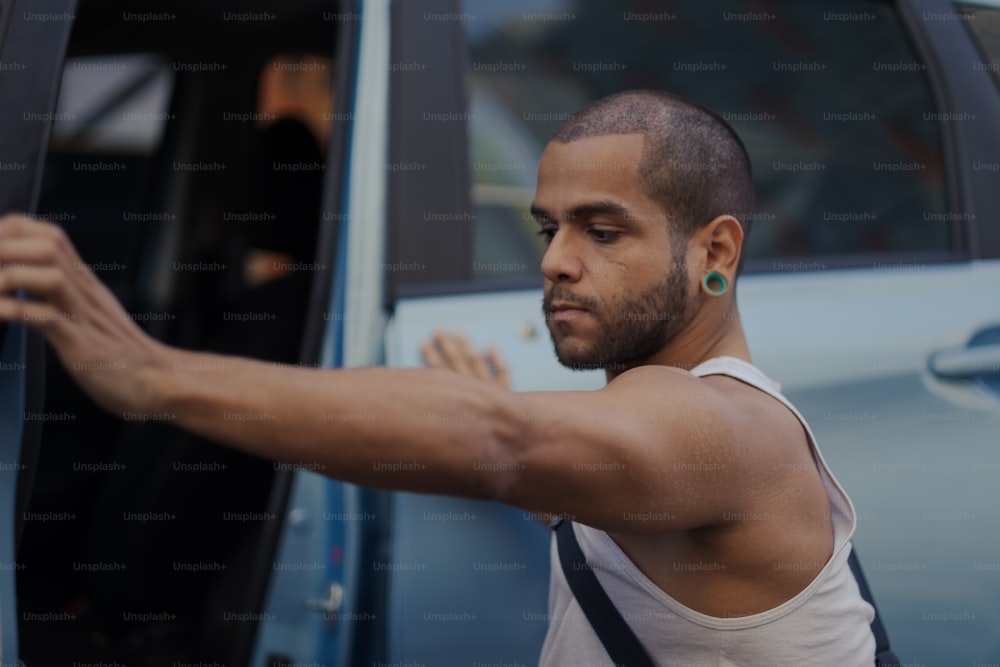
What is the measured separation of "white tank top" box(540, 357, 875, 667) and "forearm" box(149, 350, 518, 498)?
42 cm

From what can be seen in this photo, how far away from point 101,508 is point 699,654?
1.89 metres

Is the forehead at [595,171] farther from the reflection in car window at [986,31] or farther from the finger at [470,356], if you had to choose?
the reflection in car window at [986,31]

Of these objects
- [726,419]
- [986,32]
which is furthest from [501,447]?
[986,32]

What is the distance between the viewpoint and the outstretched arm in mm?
1011

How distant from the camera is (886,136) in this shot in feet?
7.38

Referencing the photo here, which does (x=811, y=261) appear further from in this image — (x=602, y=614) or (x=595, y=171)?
(x=602, y=614)

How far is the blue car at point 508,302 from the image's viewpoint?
69.9 inches

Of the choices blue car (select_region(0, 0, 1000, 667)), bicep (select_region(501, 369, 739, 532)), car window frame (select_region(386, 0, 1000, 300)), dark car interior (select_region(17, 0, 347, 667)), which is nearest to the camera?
bicep (select_region(501, 369, 739, 532))

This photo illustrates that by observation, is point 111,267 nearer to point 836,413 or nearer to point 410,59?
point 410,59

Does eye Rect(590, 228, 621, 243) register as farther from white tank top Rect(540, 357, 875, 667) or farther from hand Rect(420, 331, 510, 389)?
hand Rect(420, 331, 510, 389)

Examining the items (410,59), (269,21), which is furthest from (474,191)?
(269,21)

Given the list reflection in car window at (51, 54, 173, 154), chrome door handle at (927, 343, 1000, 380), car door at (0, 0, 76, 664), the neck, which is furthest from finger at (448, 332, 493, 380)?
reflection in car window at (51, 54, 173, 154)

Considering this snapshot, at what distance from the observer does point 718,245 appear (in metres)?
1.56

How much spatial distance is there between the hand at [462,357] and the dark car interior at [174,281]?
0.24 meters
